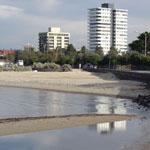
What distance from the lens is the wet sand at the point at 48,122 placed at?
46.1 ft

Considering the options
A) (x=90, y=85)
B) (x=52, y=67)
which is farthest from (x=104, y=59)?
(x=90, y=85)

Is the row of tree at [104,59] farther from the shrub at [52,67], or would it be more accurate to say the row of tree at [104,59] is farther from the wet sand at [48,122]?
the wet sand at [48,122]

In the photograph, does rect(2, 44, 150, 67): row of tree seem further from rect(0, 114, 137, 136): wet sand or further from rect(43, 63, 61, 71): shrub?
rect(0, 114, 137, 136): wet sand

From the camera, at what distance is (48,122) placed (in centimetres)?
1589

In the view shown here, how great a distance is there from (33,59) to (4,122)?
118 meters

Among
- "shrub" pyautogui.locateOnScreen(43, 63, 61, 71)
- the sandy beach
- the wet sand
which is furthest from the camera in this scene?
"shrub" pyautogui.locateOnScreen(43, 63, 61, 71)

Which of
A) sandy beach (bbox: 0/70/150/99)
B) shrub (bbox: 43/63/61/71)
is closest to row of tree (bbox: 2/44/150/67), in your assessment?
shrub (bbox: 43/63/61/71)

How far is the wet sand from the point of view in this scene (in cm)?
1406

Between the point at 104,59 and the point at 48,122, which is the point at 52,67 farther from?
the point at 48,122

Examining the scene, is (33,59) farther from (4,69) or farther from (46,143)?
(46,143)

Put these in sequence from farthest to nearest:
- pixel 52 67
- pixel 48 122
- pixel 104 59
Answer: pixel 104 59, pixel 52 67, pixel 48 122

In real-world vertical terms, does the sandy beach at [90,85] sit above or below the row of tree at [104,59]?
below

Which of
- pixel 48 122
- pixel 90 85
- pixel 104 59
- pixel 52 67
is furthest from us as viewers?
pixel 104 59

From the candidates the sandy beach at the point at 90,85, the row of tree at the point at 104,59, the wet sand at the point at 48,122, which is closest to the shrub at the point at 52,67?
the row of tree at the point at 104,59
